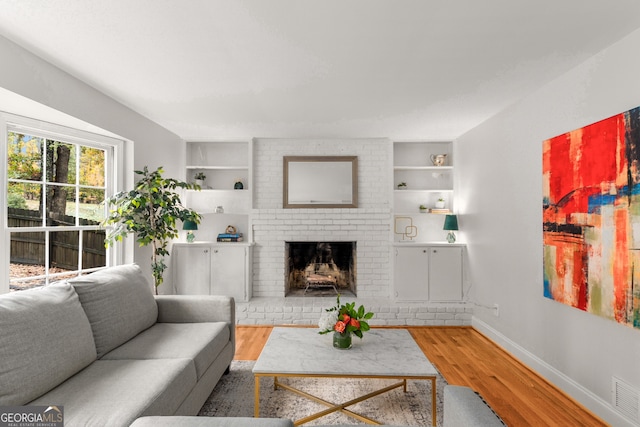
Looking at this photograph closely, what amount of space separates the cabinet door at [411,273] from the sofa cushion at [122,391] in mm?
3217

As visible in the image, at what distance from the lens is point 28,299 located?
1892mm

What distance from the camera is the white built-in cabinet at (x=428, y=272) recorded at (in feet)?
15.9

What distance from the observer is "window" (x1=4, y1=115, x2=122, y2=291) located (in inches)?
114

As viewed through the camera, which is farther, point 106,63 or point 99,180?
point 99,180

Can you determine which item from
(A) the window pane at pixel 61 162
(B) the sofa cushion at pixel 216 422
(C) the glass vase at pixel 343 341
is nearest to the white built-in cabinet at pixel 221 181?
A: (A) the window pane at pixel 61 162

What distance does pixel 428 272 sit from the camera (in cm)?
487

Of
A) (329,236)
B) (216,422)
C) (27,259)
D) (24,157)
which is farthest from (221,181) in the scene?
(216,422)

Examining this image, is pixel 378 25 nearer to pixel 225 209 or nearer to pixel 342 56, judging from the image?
pixel 342 56

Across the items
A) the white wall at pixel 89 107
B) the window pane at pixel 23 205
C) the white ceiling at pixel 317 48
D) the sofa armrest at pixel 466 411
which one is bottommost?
the sofa armrest at pixel 466 411

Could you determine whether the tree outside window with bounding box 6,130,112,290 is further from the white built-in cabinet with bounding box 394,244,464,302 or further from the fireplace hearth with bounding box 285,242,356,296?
the white built-in cabinet with bounding box 394,244,464,302

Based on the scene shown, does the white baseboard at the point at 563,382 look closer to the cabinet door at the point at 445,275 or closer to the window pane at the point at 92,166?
the cabinet door at the point at 445,275

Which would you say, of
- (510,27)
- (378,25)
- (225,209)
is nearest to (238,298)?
(225,209)

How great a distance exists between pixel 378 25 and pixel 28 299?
2411mm

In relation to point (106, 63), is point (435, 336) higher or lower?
lower
